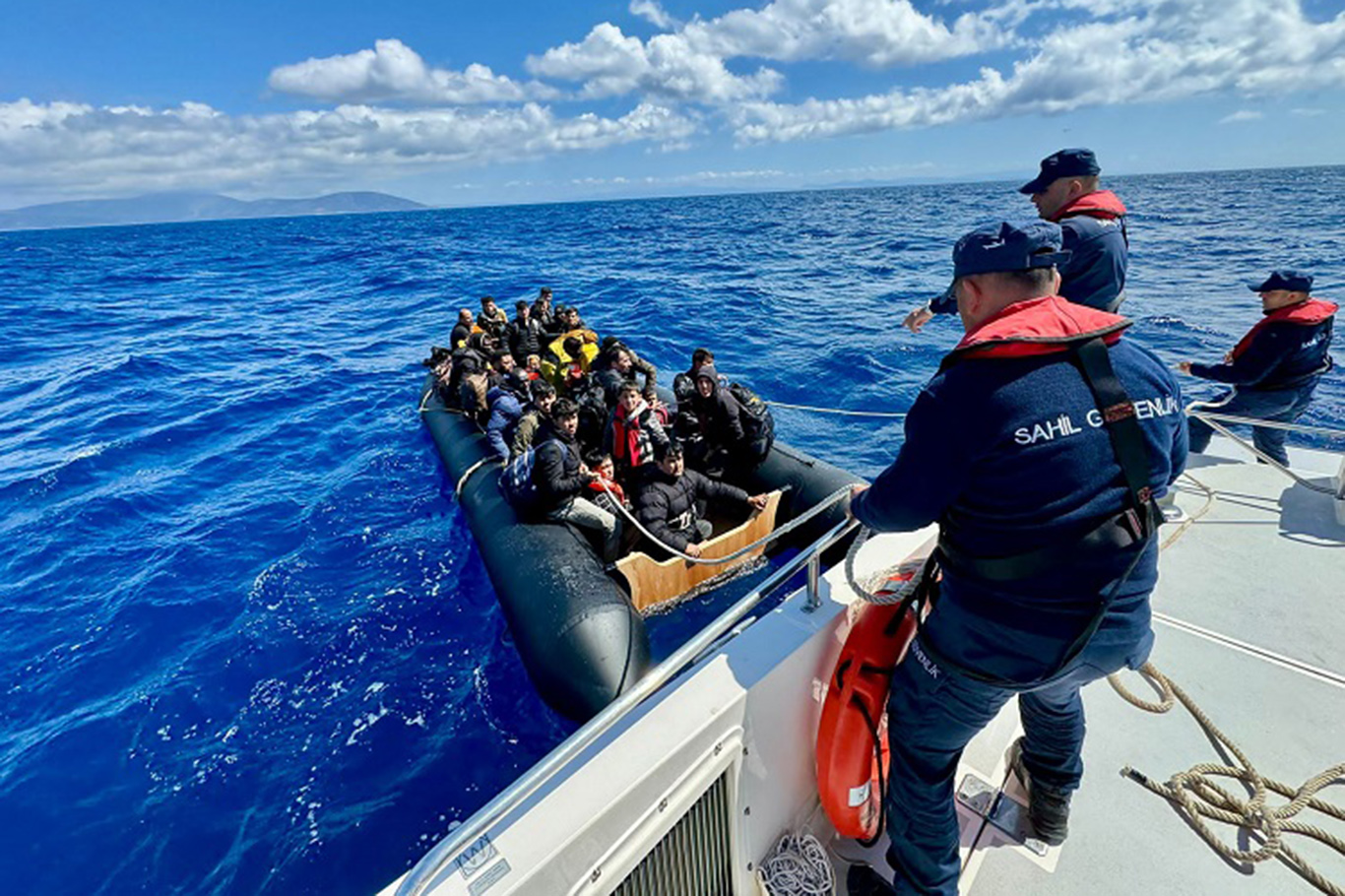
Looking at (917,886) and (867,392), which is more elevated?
(917,886)

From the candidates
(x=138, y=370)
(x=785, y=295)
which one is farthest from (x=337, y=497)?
(x=785, y=295)

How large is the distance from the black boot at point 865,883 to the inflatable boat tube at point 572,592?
1.99 meters

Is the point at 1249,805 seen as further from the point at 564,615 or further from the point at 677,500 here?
the point at 677,500

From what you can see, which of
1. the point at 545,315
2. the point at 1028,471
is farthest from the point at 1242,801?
the point at 545,315

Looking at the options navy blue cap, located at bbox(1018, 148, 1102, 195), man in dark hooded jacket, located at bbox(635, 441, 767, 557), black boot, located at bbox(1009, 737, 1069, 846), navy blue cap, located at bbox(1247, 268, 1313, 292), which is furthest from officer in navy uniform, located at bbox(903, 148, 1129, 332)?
man in dark hooded jacket, located at bbox(635, 441, 767, 557)

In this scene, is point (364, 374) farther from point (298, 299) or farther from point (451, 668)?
point (298, 299)

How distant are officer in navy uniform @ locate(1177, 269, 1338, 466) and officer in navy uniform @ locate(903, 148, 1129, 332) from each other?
7.06ft

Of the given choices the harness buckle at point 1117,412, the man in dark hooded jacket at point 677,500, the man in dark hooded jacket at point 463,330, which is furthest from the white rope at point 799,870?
the man in dark hooded jacket at point 463,330

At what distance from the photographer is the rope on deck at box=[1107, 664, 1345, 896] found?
2074 mm

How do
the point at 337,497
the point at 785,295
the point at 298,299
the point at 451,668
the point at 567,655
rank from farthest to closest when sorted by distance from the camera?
the point at 298,299, the point at 785,295, the point at 337,497, the point at 451,668, the point at 567,655

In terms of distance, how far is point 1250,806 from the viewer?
219cm

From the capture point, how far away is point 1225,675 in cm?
278

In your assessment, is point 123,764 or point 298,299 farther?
point 298,299

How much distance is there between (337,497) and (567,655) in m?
5.44
